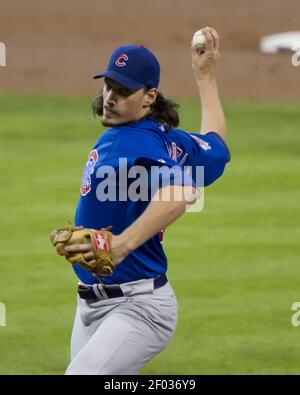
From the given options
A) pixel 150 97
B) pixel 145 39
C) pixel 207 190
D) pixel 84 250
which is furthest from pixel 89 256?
pixel 145 39

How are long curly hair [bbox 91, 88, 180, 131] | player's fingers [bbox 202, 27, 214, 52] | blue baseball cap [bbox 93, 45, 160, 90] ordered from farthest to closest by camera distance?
player's fingers [bbox 202, 27, 214, 52]
long curly hair [bbox 91, 88, 180, 131]
blue baseball cap [bbox 93, 45, 160, 90]

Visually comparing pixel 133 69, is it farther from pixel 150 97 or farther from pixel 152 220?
pixel 152 220

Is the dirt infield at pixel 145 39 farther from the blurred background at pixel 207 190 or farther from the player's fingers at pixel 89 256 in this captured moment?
the player's fingers at pixel 89 256

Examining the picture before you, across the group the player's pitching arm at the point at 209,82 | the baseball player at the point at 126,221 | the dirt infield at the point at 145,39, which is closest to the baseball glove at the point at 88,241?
the baseball player at the point at 126,221

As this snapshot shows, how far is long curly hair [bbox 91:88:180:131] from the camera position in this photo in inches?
202

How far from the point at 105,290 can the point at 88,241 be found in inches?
17.2

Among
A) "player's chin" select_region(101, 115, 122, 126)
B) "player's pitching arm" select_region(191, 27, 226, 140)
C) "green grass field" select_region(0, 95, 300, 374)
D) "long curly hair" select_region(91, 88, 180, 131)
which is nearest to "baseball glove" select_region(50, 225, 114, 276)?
"player's chin" select_region(101, 115, 122, 126)

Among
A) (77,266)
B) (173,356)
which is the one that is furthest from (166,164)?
(173,356)

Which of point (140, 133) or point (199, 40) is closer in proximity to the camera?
point (140, 133)

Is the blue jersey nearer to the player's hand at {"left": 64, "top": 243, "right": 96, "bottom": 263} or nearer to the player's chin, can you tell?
the player's chin

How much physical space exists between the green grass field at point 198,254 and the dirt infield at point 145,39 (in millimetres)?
3182

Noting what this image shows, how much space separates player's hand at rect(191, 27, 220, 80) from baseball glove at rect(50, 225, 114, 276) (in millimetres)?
1194

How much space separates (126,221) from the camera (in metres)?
4.95

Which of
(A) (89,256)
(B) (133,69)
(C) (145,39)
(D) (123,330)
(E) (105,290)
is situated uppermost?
(C) (145,39)
